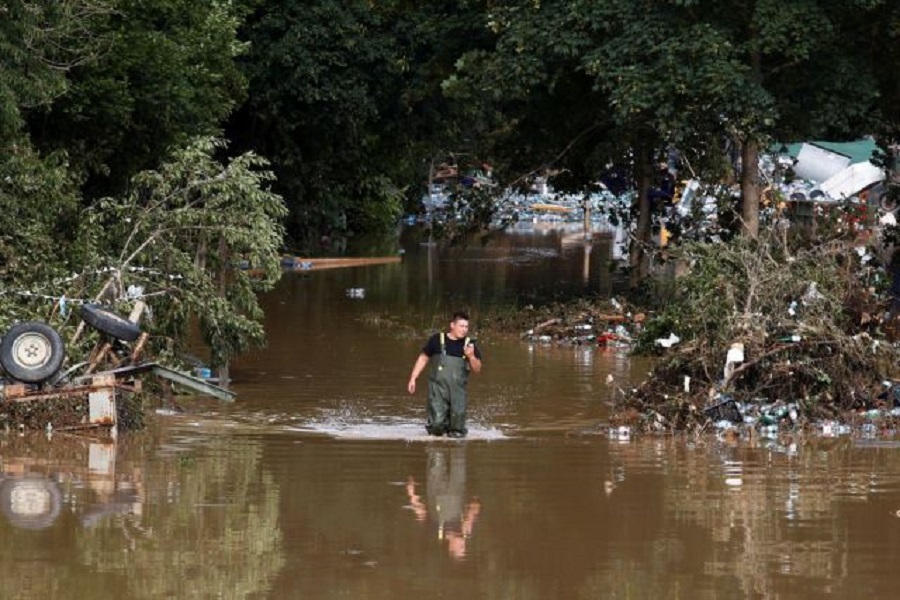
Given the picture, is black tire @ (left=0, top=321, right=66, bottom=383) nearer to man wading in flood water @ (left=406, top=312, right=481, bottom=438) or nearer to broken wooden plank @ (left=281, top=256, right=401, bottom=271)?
man wading in flood water @ (left=406, top=312, right=481, bottom=438)

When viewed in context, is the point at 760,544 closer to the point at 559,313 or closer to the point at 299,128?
the point at 559,313

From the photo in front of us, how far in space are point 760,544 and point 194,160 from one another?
10946 millimetres

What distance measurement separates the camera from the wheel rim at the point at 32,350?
59.7 ft

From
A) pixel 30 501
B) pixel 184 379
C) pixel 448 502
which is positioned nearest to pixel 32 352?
pixel 184 379

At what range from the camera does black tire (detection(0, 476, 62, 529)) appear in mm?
13609

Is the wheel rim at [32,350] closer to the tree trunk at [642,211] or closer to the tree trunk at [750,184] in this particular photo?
the tree trunk at [750,184]

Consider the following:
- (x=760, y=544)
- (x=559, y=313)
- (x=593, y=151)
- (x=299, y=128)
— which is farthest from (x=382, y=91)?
(x=760, y=544)

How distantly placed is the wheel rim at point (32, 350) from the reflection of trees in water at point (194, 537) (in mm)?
2283

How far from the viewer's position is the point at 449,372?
18500mm

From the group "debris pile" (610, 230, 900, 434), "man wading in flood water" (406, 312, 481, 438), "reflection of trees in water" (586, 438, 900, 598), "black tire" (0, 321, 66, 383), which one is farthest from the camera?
"debris pile" (610, 230, 900, 434)

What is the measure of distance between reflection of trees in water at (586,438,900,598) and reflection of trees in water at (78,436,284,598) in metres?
2.33

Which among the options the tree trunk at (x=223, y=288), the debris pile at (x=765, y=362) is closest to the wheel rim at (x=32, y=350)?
the tree trunk at (x=223, y=288)

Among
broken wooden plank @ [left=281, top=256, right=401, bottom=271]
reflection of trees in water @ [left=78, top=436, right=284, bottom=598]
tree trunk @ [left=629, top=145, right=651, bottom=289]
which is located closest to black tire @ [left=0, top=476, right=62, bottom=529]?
reflection of trees in water @ [left=78, top=436, right=284, bottom=598]

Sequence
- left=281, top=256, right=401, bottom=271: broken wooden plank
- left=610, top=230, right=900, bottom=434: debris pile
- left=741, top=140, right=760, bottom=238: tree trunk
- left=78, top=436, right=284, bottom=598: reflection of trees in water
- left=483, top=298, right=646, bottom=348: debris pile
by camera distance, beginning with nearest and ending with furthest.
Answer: left=78, top=436, right=284, bottom=598: reflection of trees in water
left=610, top=230, right=900, bottom=434: debris pile
left=483, top=298, right=646, bottom=348: debris pile
left=741, top=140, right=760, bottom=238: tree trunk
left=281, top=256, right=401, bottom=271: broken wooden plank
